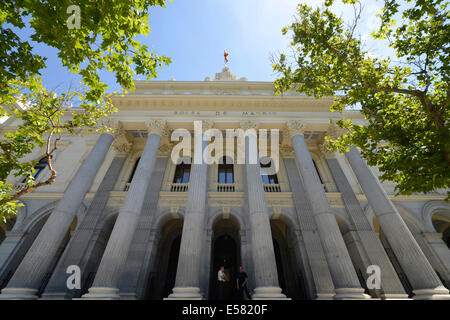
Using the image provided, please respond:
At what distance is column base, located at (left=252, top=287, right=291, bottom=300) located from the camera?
711 cm

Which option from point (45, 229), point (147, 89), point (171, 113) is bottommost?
point (45, 229)

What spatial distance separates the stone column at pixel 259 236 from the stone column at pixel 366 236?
566 centimetres

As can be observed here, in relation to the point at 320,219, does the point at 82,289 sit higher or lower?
lower

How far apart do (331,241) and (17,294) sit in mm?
12616

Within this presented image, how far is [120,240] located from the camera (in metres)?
8.66

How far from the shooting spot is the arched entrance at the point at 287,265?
1109 centimetres

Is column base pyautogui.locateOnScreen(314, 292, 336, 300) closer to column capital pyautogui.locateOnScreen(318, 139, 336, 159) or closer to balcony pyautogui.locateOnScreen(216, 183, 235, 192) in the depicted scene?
balcony pyautogui.locateOnScreen(216, 183, 235, 192)

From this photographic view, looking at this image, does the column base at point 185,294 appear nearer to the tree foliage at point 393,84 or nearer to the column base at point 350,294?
the column base at point 350,294

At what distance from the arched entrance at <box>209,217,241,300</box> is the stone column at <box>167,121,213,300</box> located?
3900mm

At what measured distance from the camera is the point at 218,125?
1331 centimetres

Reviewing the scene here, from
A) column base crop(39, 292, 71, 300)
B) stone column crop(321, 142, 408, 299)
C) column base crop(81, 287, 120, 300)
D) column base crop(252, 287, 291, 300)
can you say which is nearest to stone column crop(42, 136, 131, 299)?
column base crop(39, 292, 71, 300)

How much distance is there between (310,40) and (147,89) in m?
12.3

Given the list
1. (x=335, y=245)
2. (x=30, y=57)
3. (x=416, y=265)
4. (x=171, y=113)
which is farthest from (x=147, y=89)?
(x=416, y=265)

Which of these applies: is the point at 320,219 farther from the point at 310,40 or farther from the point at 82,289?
the point at 82,289
